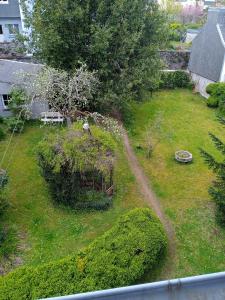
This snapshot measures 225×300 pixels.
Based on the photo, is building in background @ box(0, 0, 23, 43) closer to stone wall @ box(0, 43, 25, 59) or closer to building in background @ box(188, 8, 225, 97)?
stone wall @ box(0, 43, 25, 59)

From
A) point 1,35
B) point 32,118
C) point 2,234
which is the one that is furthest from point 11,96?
point 1,35

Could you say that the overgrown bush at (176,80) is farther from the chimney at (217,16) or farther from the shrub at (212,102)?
the chimney at (217,16)

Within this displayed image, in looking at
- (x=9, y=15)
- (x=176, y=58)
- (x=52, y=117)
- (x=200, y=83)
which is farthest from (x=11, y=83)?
(x=176, y=58)

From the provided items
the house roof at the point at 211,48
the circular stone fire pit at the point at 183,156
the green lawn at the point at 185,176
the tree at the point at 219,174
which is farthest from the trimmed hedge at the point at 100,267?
the house roof at the point at 211,48

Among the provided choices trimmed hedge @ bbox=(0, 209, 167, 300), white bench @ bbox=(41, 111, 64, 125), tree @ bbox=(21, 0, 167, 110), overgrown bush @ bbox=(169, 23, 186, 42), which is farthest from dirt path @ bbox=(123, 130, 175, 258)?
overgrown bush @ bbox=(169, 23, 186, 42)

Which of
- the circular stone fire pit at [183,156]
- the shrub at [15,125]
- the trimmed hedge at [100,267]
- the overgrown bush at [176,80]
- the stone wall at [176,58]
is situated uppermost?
the stone wall at [176,58]

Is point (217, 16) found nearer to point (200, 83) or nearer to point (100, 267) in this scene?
point (200, 83)

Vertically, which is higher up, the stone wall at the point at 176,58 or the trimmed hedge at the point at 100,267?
the stone wall at the point at 176,58
